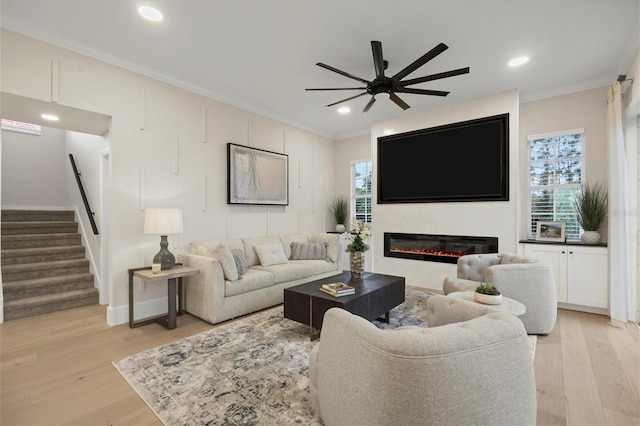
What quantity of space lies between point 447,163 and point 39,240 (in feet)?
21.8

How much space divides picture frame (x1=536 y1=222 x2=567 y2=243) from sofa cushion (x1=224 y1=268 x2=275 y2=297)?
3.80 metres

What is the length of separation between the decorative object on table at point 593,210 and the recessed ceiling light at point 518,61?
1910 millimetres

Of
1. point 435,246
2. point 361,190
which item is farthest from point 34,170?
point 435,246

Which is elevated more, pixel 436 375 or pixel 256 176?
pixel 256 176

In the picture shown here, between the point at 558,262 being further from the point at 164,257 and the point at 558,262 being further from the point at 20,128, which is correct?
the point at 20,128

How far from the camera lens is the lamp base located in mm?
3439

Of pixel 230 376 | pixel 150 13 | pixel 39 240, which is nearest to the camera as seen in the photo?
pixel 230 376

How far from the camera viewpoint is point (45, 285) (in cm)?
402

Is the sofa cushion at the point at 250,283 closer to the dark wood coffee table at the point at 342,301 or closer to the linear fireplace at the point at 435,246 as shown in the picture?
the dark wood coffee table at the point at 342,301

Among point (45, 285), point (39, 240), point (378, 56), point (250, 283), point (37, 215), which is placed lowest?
point (45, 285)

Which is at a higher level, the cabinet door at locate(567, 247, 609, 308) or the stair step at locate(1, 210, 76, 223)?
the stair step at locate(1, 210, 76, 223)

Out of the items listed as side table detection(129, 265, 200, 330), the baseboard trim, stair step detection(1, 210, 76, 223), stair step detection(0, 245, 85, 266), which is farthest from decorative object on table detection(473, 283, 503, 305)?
stair step detection(1, 210, 76, 223)

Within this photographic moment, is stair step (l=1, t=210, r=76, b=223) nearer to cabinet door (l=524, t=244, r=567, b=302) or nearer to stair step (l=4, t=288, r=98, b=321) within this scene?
stair step (l=4, t=288, r=98, b=321)

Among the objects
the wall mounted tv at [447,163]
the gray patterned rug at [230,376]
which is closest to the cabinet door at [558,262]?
the wall mounted tv at [447,163]
